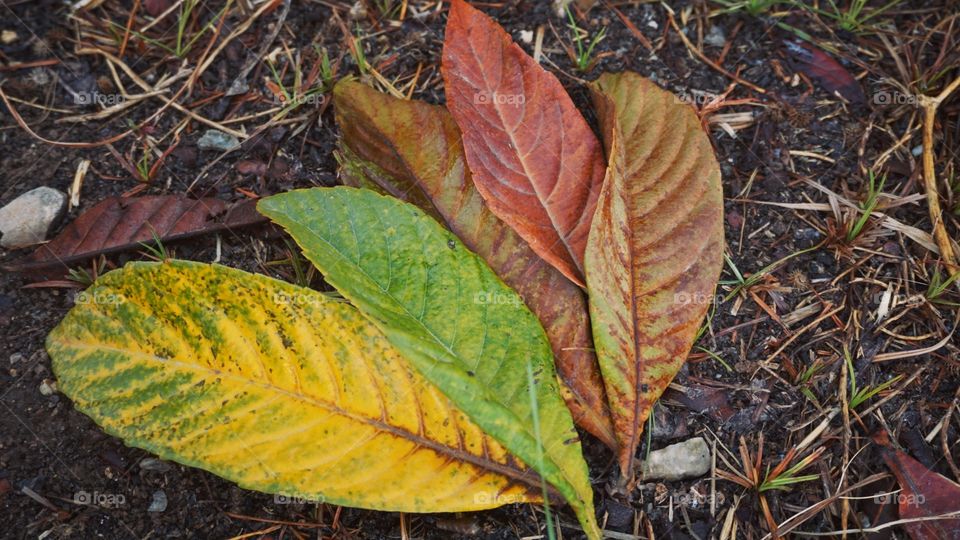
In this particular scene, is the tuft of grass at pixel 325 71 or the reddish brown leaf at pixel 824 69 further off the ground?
the tuft of grass at pixel 325 71

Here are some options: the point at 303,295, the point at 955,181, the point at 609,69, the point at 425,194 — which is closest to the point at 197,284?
the point at 303,295

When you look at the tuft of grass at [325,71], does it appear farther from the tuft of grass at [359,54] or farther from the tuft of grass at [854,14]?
the tuft of grass at [854,14]

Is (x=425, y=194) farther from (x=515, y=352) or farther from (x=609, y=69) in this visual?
(x=609, y=69)

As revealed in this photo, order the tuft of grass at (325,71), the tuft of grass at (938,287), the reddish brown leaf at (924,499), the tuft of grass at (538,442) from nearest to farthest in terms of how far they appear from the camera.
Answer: the tuft of grass at (538,442), the reddish brown leaf at (924,499), the tuft of grass at (938,287), the tuft of grass at (325,71)

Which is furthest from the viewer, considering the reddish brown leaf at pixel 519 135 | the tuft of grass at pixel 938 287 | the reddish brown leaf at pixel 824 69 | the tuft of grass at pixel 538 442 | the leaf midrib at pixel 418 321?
the reddish brown leaf at pixel 824 69

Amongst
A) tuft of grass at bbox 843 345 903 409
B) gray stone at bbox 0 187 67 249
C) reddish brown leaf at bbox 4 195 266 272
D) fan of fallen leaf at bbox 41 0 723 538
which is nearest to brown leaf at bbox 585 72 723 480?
fan of fallen leaf at bbox 41 0 723 538

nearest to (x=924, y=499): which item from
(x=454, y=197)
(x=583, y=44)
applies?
(x=454, y=197)

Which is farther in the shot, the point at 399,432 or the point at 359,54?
the point at 359,54

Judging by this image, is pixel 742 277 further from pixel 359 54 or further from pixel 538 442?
pixel 359 54

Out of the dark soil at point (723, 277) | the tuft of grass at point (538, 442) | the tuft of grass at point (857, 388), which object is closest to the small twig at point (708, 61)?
the dark soil at point (723, 277)
